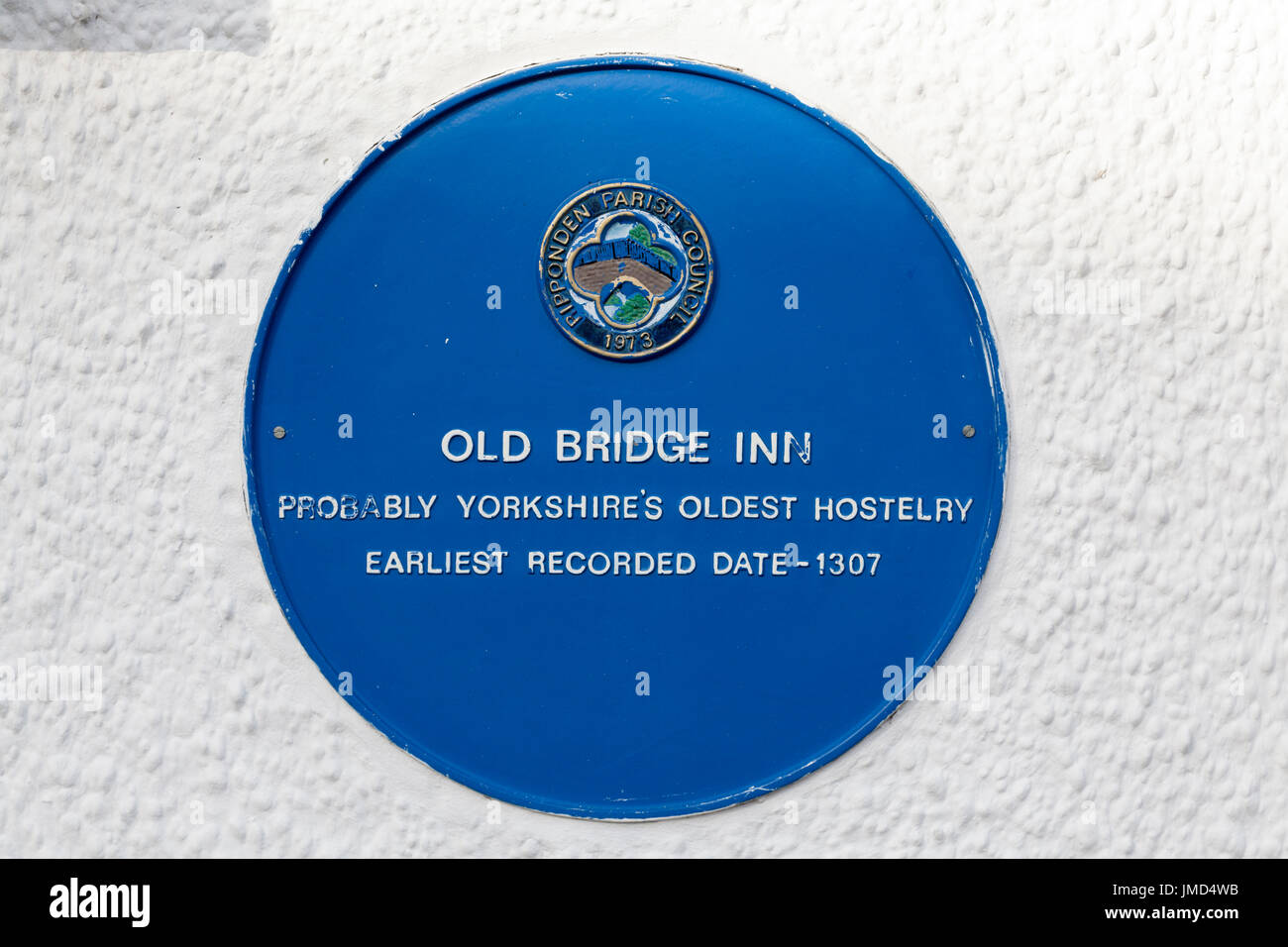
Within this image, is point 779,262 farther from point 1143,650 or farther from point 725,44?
point 1143,650

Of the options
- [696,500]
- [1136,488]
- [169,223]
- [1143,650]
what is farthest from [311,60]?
[1143,650]

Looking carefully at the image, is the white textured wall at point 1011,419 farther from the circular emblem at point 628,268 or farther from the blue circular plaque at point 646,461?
the circular emblem at point 628,268

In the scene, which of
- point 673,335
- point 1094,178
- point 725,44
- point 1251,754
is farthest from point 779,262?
→ point 1251,754

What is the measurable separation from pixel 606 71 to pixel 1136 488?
1899 millimetres

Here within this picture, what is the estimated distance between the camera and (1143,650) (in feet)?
10.4

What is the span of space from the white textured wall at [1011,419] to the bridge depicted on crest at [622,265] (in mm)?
577

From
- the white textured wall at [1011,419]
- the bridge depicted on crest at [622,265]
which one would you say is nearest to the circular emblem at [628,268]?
the bridge depicted on crest at [622,265]

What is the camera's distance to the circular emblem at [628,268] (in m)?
3.14

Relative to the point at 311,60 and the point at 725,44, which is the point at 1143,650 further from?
the point at 311,60

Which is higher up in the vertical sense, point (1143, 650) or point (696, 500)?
point (696, 500)

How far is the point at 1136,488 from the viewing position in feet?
10.4

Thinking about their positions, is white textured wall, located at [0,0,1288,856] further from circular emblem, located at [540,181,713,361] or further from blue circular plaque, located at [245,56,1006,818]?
circular emblem, located at [540,181,713,361]

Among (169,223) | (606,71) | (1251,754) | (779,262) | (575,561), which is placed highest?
(606,71)

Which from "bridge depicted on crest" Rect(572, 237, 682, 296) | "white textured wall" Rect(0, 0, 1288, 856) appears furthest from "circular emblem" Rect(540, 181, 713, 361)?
"white textured wall" Rect(0, 0, 1288, 856)
